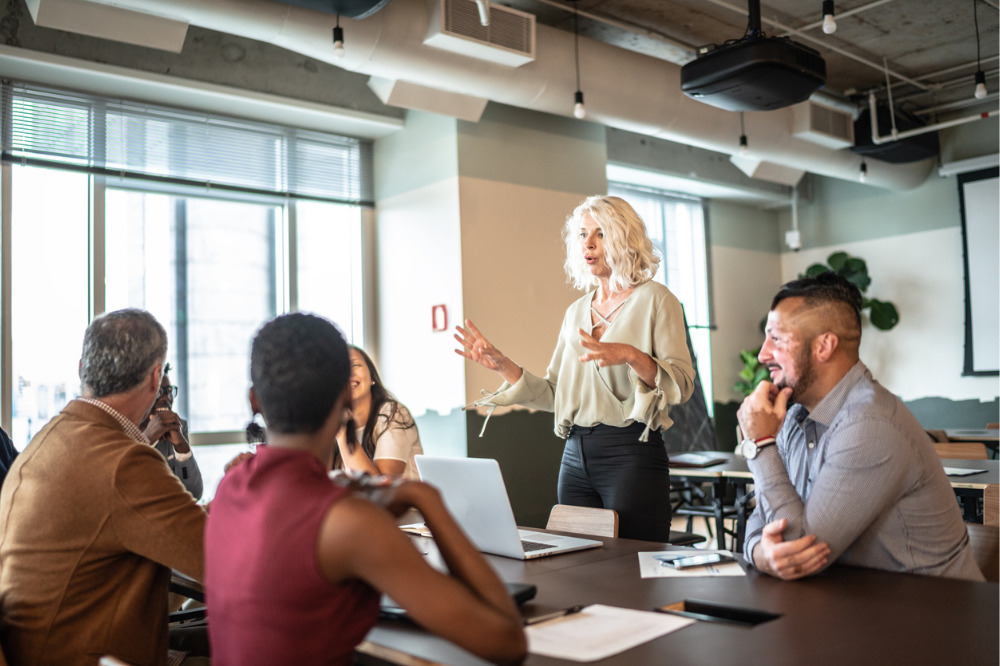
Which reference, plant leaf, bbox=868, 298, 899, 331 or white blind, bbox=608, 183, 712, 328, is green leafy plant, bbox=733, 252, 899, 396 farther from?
white blind, bbox=608, 183, 712, 328

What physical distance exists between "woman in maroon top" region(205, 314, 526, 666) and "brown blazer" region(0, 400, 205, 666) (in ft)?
1.69

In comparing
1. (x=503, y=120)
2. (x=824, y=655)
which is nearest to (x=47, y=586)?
(x=824, y=655)

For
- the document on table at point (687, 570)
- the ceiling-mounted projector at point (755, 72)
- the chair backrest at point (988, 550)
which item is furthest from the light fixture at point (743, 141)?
the document on table at point (687, 570)

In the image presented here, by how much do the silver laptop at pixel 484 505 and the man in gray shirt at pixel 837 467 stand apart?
510mm

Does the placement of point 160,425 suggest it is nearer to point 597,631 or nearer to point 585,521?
point 585,521

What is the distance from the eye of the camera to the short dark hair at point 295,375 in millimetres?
1119

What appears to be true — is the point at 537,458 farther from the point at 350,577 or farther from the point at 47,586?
the point at 350,577

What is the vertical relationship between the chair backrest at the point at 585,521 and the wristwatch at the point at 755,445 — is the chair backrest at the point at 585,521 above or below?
below

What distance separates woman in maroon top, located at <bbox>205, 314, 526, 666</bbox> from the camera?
100cm

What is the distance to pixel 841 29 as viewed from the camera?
6066 millimetres

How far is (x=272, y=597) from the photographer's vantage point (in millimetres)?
1028

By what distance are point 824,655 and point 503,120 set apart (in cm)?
493

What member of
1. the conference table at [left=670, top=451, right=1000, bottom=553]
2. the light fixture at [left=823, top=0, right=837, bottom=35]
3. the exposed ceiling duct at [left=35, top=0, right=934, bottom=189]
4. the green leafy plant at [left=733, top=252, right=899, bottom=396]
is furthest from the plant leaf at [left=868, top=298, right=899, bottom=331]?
the light fixture at [left=823, top=0, right=837, bottom=35]

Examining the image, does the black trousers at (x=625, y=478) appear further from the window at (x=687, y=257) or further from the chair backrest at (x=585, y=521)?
the window at (x=687, y=257)
